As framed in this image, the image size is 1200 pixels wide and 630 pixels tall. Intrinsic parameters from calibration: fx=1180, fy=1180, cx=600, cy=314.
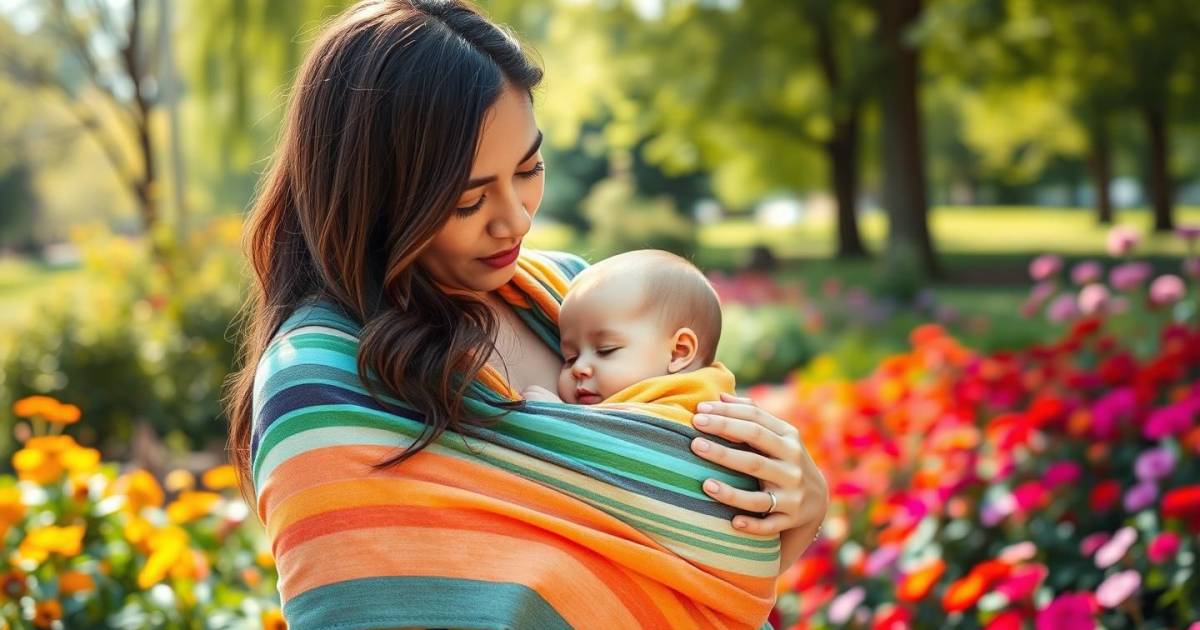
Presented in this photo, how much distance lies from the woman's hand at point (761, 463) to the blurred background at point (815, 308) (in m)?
0.62

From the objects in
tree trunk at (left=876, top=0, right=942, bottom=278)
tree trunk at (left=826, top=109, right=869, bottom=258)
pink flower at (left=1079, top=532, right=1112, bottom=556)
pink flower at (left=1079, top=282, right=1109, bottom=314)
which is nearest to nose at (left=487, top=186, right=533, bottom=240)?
pink flower at (left=1079, top=532, right=1112, bottom=556)

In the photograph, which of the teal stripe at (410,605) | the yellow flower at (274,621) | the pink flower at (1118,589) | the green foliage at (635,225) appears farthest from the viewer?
the green foliage at (635,225)

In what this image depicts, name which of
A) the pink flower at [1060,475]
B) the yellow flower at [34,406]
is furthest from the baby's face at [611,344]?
the pink flower at [1060,475]

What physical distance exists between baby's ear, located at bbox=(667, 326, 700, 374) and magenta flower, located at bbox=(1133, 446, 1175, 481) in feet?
6.06

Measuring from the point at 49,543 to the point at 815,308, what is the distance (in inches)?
344

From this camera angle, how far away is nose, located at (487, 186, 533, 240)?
1.46 m

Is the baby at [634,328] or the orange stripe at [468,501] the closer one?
the orange stripe at [468,501]

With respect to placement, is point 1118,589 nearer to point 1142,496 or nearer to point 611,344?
point 1142,496

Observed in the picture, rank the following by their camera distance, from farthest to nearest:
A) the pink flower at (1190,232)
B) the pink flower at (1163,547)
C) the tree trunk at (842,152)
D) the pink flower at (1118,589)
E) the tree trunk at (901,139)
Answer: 1. the tree trunk at (842,152)
2. the tree trunk at (901,139)
3. the pink flower at (1190,232)
4. the pink flower at (1163,547)
5. the pink flower at (1118,589)

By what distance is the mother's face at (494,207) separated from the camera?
4.68ft

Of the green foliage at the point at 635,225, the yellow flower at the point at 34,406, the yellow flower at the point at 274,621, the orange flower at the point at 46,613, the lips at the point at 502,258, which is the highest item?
the lips at the point at 502,258

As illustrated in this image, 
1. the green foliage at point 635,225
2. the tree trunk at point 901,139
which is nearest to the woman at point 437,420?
the tree trunk at point 901,139

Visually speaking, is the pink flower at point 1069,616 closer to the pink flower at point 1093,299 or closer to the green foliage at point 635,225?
the pink flower at point 1093,299

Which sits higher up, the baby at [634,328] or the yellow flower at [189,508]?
the baby at [634,328]
